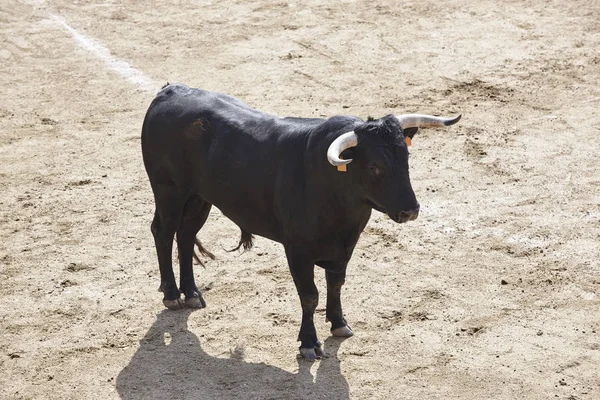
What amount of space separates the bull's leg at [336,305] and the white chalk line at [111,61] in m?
6.45

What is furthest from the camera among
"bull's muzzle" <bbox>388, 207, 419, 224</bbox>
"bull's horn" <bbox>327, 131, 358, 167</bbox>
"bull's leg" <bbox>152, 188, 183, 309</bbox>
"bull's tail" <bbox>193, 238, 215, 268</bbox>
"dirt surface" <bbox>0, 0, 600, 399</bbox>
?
→ "bull's tail" <bbox>193, 238, 215, 268</bbox>

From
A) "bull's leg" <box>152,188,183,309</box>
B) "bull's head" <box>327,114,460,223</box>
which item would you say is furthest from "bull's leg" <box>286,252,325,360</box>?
"bull's leg" <box>152,188,183,309</box>

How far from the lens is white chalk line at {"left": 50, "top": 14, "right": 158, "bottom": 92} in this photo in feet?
48.0

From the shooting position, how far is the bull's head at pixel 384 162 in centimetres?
770

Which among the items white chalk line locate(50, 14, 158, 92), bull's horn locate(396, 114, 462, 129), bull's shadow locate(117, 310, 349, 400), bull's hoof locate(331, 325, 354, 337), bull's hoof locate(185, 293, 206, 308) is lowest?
white chalk line locate(50, 14, 158, 92)

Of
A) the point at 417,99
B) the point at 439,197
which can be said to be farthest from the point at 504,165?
the point at 417,99

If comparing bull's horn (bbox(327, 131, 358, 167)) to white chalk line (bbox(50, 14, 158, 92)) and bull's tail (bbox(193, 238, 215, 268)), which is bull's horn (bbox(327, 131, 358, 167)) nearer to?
bull's tail (bbox(193, 238, 215, 268))

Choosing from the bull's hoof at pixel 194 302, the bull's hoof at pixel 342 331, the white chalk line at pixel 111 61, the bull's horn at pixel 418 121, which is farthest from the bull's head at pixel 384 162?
the white chalk line at pixel 111 61

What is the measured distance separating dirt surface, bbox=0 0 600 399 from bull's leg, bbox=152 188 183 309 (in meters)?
0.16

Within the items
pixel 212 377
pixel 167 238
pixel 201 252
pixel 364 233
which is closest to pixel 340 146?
pixel 212 377

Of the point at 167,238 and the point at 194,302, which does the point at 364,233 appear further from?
the point at 167,238

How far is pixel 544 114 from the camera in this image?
13125mm

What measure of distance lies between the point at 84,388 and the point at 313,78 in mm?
7082

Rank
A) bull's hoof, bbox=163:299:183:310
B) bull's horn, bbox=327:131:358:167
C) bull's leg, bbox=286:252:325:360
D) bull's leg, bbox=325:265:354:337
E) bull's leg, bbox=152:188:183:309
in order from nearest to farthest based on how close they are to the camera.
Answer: bull's horn, bbox=327:131:358:167 → bull's leg, bbox=286:252:325:360 → bull's leg, bbox=325:265:354:337 → bull's leg, bbox=152:188:183:309 → bull's hoof, bbox=163:299:183:310
